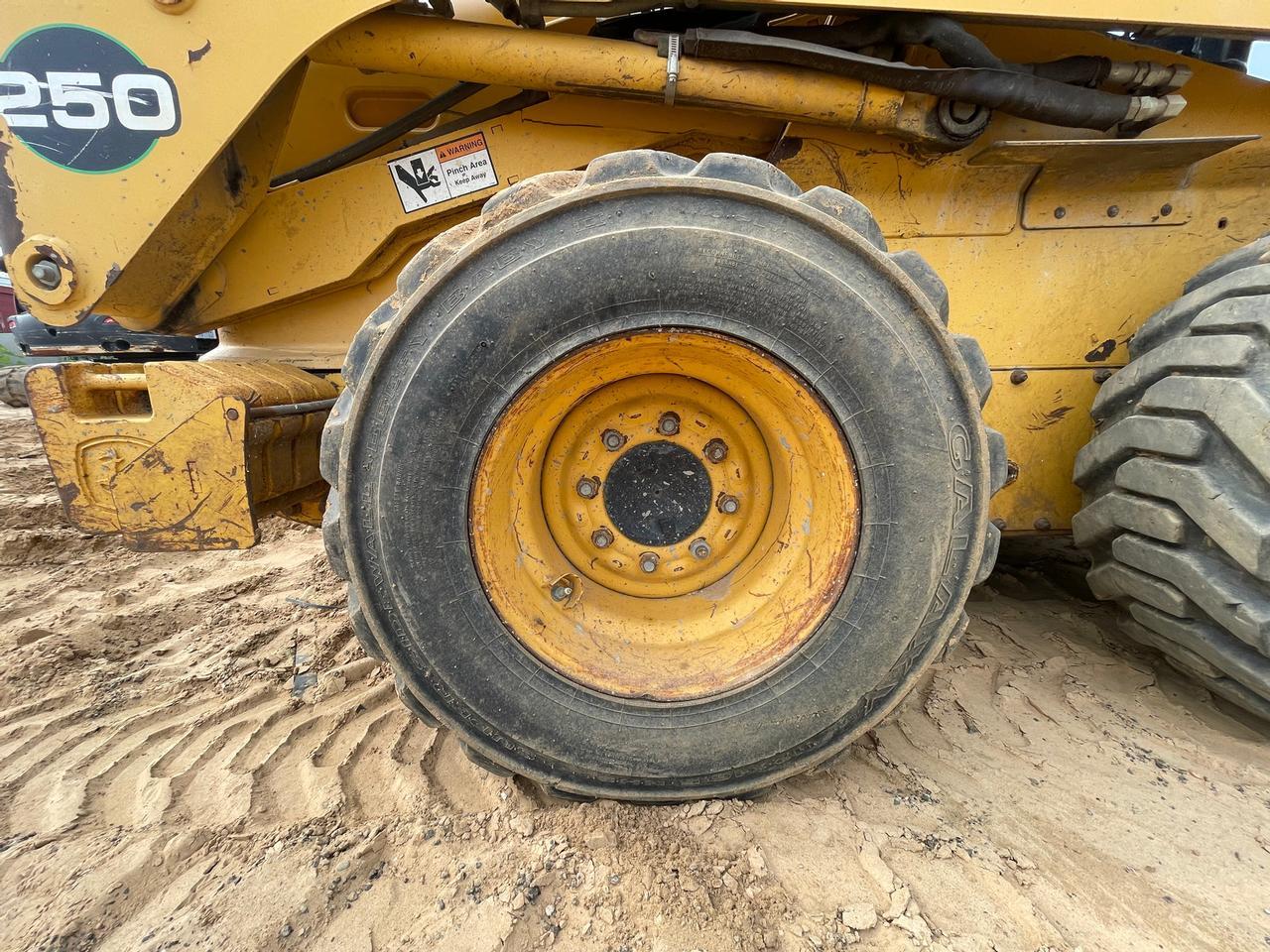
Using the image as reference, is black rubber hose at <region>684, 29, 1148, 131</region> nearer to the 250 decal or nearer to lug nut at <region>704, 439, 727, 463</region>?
lug nut at <region>704, 439, 727, 463</region>

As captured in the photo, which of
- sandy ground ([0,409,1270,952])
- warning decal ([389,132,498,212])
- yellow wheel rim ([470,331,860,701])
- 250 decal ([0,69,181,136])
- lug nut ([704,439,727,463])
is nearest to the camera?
sandy ground ([0,409,1270,952])

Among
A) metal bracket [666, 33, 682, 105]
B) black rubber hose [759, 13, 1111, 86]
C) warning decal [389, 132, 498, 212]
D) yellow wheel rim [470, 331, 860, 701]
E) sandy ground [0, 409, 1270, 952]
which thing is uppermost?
black rubber hose [759, 13, 1111, 86]

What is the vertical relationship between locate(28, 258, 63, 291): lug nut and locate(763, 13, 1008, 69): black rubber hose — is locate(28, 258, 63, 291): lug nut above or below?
below

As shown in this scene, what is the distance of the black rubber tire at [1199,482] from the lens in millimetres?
1344

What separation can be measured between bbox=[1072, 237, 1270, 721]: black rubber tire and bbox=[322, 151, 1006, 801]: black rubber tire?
1.86ft

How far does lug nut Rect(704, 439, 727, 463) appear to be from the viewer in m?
1.54

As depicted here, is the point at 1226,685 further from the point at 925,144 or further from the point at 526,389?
the point at 526,389

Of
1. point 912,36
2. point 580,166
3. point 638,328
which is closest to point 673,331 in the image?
point 638,328

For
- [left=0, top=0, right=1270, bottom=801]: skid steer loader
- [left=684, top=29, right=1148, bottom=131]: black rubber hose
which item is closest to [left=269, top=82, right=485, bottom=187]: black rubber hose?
[left=0, top=0, right=1270, bottom=801]: skid steer loader

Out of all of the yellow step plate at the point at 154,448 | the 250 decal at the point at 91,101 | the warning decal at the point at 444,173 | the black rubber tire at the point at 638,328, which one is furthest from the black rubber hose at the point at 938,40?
the yellow step plate at the point at 154,448

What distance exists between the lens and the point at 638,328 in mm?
1223

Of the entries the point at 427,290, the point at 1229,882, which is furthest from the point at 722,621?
the point at 1229,882

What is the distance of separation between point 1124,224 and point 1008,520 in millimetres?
1014

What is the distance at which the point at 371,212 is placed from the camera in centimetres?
186
